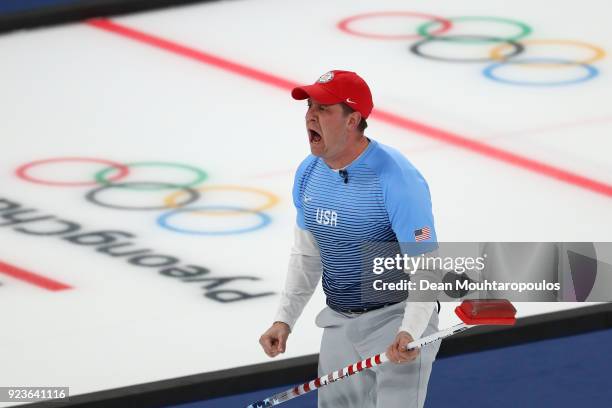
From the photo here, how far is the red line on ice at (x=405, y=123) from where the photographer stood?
7.32 m

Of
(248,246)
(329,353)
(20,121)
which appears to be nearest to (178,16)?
(20,121)

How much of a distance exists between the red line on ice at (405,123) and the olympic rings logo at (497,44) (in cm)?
89

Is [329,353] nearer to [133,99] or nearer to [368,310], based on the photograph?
[368,310]

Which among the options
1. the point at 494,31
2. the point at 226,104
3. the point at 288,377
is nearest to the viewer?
the point at 288,377

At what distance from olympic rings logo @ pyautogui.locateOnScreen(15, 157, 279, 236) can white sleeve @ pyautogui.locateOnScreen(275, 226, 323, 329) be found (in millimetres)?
2562

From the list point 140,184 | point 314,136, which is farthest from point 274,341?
point 140,184

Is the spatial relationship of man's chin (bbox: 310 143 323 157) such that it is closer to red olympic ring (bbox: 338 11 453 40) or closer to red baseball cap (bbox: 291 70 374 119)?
red baseball cap (bbox: 291 70 374 119)

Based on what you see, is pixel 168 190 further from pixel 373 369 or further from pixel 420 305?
pixel 420 305

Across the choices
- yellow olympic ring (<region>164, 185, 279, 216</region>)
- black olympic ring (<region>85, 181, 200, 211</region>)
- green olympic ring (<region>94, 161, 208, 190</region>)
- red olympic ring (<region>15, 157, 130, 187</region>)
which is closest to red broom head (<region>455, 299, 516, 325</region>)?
yellow olympic ring (<region>164, 185, 279, 216</region>)

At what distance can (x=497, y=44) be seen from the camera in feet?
30.8

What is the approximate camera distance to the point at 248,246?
6.58 meters

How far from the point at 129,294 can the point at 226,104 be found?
2.49 metres

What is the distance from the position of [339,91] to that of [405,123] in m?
4.11

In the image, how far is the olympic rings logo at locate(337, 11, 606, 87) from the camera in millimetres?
8889
